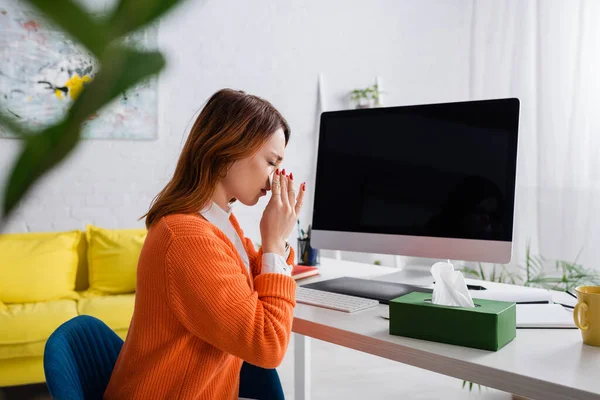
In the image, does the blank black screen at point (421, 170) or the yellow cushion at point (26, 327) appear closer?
the blank black screen at point (421, 170)

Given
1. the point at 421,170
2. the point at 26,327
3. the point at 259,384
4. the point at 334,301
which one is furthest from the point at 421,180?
the point at 26,327

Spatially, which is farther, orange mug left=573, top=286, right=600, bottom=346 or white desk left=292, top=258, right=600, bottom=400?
orange mug left=573, top=286, right=600, bottom=346

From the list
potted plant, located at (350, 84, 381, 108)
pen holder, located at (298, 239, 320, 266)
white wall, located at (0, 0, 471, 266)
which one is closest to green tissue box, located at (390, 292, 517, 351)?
pen holder, located at (298, 239, 320, 266)

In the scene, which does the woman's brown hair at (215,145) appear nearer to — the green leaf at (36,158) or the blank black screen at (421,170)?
the blank black screen at (421,170)

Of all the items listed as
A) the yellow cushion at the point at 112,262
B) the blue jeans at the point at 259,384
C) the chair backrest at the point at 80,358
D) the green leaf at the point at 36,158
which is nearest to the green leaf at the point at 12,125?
the green leaf at the point at 36,158

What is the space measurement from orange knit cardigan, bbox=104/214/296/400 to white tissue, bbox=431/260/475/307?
0.95 feet

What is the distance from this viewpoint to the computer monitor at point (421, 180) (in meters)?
1.46

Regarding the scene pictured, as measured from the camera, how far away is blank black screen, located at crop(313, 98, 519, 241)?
1458mm

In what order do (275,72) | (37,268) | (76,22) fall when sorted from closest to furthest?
(76,22)
(37,268)
(275,72)

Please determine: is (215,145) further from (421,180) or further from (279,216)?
(421,180)

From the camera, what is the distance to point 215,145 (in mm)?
1245

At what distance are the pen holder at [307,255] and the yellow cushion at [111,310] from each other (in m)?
1.13

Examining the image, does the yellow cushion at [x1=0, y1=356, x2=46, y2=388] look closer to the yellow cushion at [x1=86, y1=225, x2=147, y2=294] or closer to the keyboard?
the yellow cushion at [x1=86, y1=225, x2=147, y2=294]

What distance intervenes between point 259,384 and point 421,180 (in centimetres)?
69
